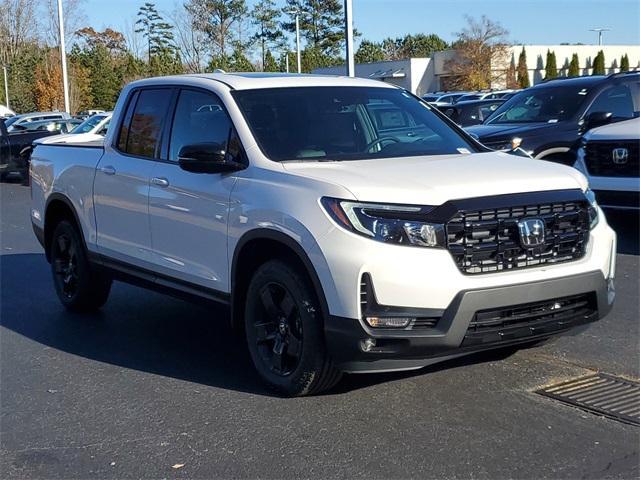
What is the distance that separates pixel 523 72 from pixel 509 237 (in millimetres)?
53920

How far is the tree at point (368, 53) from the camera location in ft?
286

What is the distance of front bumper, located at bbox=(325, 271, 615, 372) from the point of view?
444 cm

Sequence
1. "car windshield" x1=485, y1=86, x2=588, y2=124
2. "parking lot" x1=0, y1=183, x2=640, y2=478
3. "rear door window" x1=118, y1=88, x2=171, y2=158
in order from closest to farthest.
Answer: "parking lot" x1=0, y1=183, x2=640, y2=478 → "rear door window" x1=118, y1=88, x2=171, y2=158 → "car windshield" x1=485, y1=86, x2=588, y2=124

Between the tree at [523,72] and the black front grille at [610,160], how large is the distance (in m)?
46.6

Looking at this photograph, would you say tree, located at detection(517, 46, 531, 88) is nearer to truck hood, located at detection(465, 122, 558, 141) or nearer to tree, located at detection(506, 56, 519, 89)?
tree, located at detection(506, 56, 519, 89)

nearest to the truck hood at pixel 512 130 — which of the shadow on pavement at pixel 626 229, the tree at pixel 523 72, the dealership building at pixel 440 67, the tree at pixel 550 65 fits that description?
the shadow on pavement at pixel 626 229

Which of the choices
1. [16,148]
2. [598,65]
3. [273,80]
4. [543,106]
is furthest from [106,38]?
[273,80]

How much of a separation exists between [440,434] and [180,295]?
2238 mm

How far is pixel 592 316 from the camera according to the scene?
4926 mm

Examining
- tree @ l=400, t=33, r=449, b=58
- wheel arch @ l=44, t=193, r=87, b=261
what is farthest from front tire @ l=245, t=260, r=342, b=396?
tree @ l=400, t=33, r=449, b=58

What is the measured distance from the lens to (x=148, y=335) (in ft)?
22.1

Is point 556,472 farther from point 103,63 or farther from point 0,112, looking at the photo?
point 103,63

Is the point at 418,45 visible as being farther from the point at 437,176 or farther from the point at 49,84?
the point at 437,176

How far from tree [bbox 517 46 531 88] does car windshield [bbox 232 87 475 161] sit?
5084 centimetres
